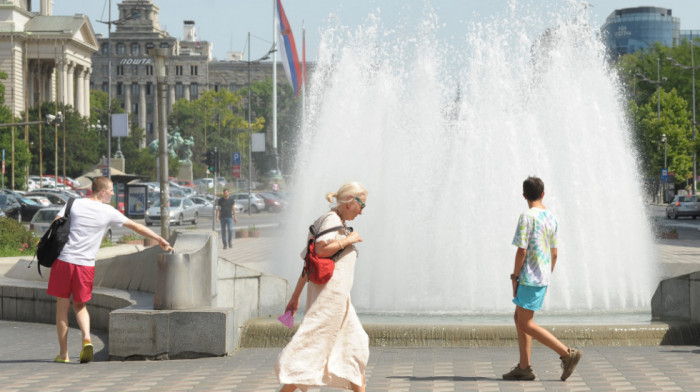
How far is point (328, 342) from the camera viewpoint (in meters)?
6.01

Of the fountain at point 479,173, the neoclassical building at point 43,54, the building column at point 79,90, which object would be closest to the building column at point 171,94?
the neoclassical building at point 43,54

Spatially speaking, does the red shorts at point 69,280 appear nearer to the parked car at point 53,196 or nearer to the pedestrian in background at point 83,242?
the pedestrian in background at point 83,242

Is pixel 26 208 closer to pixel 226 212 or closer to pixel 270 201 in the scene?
pixel 226 212

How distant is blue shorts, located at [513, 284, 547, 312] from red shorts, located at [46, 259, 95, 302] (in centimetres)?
343

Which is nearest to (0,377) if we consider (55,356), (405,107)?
(55,356)

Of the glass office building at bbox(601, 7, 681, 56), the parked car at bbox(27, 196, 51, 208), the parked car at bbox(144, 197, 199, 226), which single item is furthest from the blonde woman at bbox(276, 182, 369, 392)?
the glass office building at bbox(601, 7, 681, 56)

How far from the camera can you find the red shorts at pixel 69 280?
27.0 ft

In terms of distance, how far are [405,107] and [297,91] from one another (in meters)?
38.0

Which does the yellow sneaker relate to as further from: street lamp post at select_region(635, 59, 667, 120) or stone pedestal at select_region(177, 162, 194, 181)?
stone pedestal at select_region(177, 162, 194, 181)

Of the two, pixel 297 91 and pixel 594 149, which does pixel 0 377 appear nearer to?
pixel 594 149

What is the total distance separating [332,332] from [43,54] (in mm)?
111116

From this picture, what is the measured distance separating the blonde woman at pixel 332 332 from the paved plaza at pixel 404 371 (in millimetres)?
1012

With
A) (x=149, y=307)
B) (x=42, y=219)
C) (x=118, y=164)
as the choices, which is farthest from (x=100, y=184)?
(x=118, y=164)

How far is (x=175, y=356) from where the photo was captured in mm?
8594
